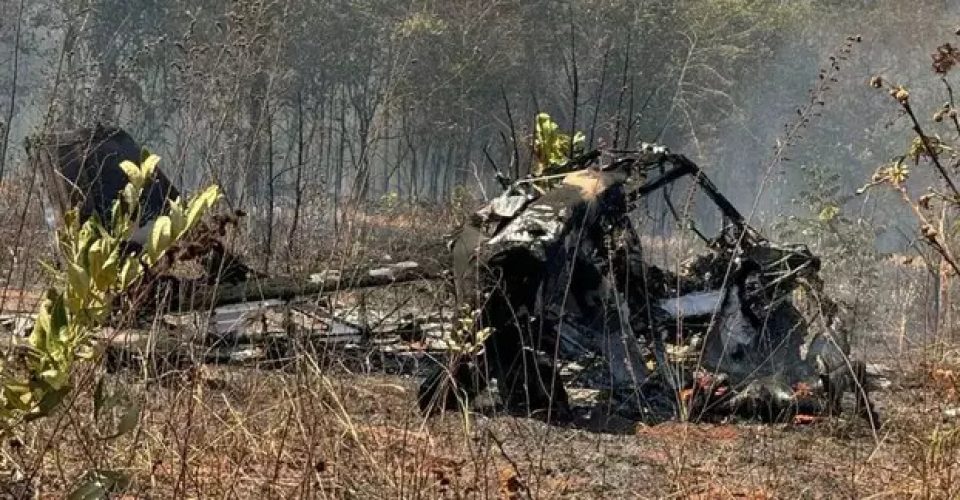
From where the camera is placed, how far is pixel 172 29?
1304 inches

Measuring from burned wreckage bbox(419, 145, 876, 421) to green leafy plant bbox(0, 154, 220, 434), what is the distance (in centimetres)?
242

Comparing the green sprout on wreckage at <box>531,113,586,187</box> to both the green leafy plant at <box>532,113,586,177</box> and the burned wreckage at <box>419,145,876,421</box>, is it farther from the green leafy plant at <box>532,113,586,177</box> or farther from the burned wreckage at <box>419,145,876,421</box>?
the burned wreckage at <box>419,145,876,421</box>

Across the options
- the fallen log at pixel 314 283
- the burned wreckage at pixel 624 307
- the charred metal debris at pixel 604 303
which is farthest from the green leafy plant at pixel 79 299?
the fallen log at pixel 314 283

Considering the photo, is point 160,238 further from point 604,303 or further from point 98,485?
point 604,303

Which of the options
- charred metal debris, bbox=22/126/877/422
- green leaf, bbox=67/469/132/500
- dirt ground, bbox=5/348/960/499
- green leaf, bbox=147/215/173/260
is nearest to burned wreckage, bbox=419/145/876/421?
charred metal debris, bbox=22/126/877/422

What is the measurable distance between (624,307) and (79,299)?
3.58 m

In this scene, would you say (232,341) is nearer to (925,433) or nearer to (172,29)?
(925,433)

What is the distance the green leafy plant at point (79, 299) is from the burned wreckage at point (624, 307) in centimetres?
242

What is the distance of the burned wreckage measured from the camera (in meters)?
5.18

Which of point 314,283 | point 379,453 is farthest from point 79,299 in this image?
point 314,283

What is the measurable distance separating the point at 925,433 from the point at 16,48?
11.6 ft

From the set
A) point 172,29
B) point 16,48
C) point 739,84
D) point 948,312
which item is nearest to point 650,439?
point 948,312

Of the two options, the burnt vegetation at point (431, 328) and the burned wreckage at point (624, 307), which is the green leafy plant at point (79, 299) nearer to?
the burnt vegetation at point (431, 328)

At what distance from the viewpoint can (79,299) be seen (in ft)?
7.58
